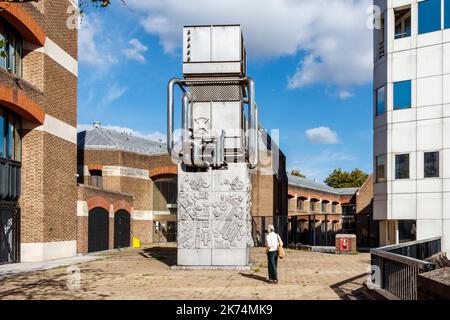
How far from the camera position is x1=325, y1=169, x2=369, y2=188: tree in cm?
8588

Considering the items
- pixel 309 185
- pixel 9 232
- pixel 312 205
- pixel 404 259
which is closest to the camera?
pixel 404 259

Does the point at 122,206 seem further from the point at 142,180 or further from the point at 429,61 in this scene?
the point at 429,61

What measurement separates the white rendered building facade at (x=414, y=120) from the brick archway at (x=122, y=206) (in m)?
16.7

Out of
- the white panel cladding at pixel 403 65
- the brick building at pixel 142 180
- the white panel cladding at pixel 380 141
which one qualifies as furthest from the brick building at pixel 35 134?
the white panel cladding at pixel 403 65

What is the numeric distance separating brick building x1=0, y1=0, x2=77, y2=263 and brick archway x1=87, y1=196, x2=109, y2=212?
108 inches

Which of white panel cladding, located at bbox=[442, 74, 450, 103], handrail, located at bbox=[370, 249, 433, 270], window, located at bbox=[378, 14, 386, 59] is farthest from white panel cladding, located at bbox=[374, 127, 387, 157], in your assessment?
handrail, located at bbox=[370, 249, 433, 270]

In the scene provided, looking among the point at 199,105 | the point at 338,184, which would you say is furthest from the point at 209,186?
the point at 338,184

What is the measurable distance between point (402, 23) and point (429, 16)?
1.90 m

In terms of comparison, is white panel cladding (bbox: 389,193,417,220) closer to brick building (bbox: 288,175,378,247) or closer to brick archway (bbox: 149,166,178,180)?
brick building (bbox: 288,175,378,247)

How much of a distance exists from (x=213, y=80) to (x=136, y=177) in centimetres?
2415

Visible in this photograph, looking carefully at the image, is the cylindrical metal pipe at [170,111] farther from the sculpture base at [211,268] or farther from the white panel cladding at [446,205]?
the white panel cladding at [446,205]

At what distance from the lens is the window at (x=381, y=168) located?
29.7m

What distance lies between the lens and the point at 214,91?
20.8 m

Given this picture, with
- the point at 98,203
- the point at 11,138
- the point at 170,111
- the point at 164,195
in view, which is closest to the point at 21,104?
the point at 11,138
